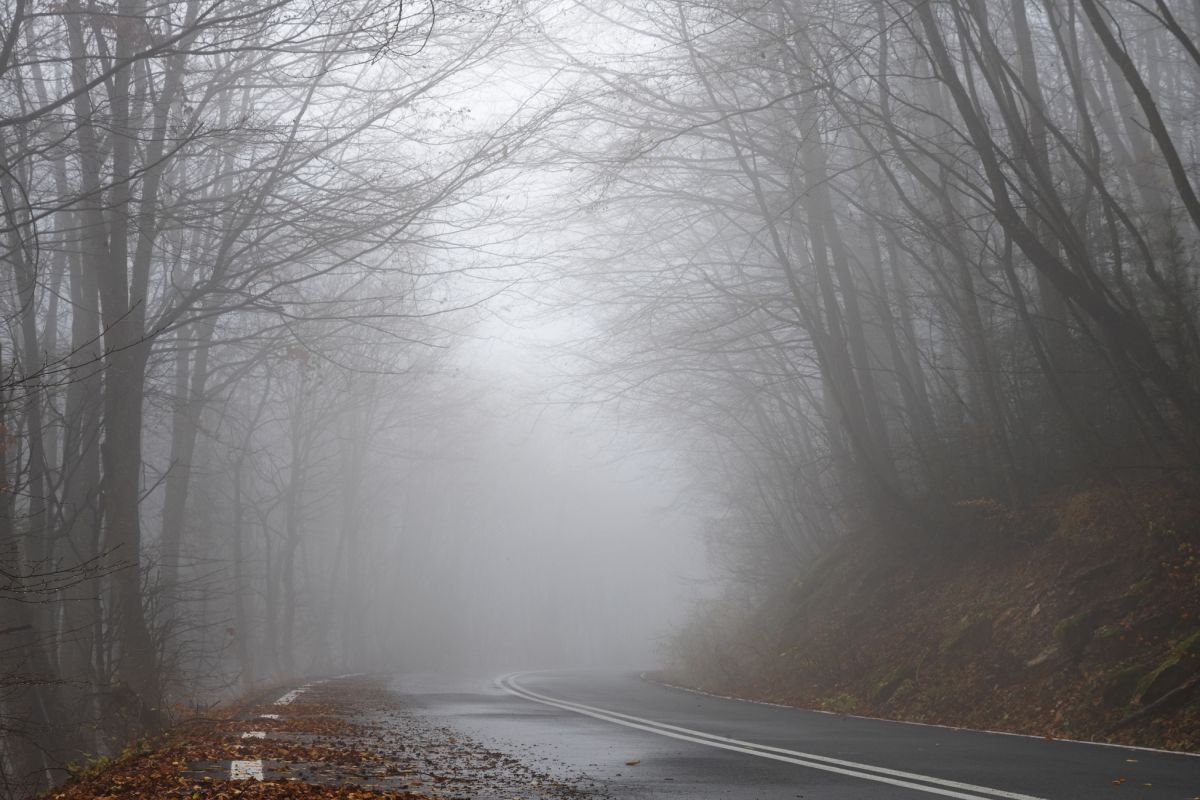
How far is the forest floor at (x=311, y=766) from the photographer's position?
5.94 metres

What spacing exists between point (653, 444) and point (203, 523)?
14.8 m

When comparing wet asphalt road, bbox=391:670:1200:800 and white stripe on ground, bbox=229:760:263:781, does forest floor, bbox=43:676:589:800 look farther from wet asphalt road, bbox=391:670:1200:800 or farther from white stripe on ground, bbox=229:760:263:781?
wet asphalt road, bbox=391:670:1200:800

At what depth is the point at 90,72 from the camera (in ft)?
37.1

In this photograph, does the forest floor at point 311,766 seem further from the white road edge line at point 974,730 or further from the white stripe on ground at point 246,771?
the white road edge line at point 974,730

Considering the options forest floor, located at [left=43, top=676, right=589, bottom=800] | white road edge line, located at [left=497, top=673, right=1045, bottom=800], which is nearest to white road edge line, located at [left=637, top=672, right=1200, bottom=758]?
white road edge line, located at [left=497, top=673, right=1045, bottom=800]

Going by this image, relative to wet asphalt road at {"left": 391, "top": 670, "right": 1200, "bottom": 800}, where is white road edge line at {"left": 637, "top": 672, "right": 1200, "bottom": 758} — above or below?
below

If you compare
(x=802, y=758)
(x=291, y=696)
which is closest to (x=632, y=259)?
(x=291, y=696)

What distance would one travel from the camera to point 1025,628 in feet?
38.4

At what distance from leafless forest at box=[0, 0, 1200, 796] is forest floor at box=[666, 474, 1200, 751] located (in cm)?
67

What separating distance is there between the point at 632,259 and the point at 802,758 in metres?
12.7

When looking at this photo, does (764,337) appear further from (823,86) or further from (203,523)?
(203,523)

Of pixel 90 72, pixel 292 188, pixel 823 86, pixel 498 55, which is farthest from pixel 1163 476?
pixel 90 72

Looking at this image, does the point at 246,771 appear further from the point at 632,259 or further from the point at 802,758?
the point at 632,259

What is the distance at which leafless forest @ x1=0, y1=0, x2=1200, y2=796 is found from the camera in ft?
34.3
